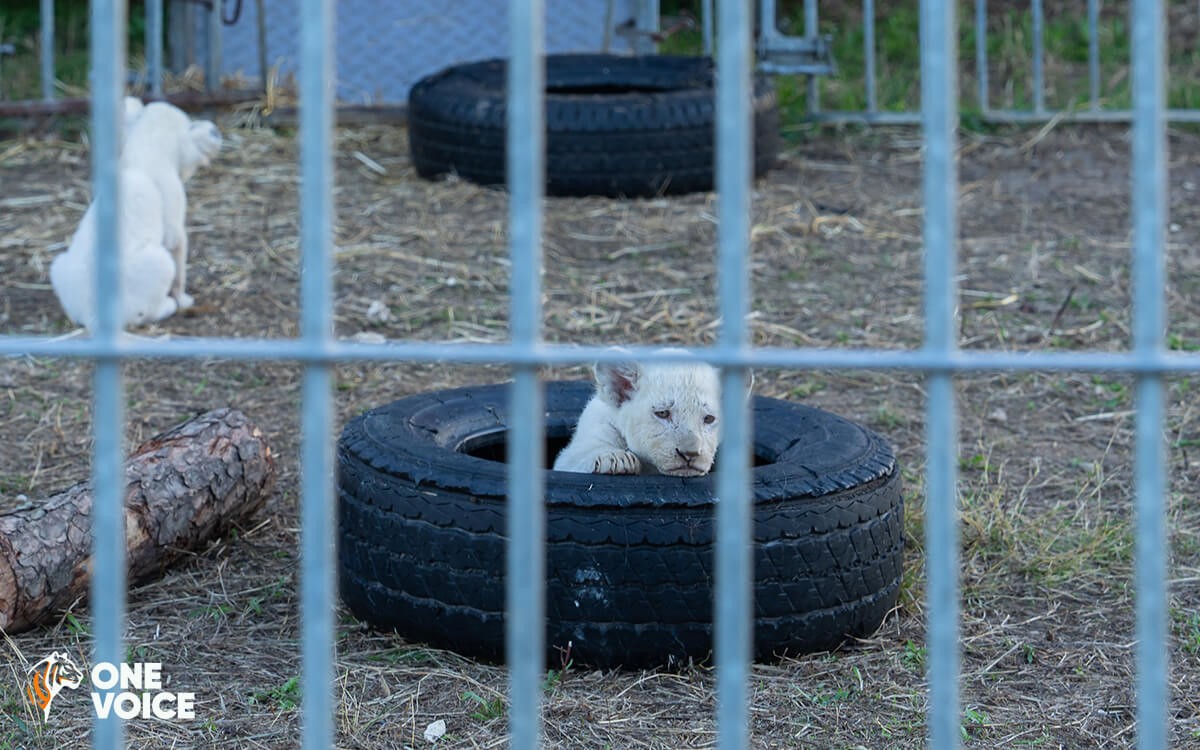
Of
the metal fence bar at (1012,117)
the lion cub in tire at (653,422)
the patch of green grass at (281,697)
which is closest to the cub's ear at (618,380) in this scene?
the lion cub in tire at (653,422)

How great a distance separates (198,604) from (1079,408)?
3364 millimetres

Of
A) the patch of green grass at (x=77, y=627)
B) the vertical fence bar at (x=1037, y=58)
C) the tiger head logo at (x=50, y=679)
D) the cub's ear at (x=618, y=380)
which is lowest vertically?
the tiger head logo at (x=50, y=679)

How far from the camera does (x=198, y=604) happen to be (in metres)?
4.31

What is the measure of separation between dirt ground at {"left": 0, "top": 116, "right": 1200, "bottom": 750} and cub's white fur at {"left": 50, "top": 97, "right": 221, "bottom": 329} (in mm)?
171

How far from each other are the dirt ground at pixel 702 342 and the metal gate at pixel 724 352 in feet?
5.31

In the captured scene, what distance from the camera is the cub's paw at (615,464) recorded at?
13.6 feet

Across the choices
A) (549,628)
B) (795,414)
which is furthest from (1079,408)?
(549,628)

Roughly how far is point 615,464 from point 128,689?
1.28 m

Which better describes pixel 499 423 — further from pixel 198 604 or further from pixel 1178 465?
pixel 1178 465

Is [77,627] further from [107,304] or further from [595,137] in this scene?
[595,137]

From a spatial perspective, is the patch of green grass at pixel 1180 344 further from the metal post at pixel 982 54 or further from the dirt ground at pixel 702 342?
the metal post at pixel 982 54

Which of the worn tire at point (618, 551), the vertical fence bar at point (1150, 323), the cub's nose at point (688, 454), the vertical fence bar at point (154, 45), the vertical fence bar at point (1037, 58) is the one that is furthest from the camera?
the vertical fence bar at point (1037, 58)

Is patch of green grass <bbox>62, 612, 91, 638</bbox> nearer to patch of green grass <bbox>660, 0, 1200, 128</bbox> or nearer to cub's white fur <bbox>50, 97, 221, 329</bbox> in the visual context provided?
cub's white fur <bbox>50, 97, 221, 329</bbox>


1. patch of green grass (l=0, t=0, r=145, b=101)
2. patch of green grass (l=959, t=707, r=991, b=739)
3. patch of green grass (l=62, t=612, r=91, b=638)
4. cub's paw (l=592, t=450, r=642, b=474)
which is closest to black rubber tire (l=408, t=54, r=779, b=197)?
patch of green grass (l=0, t=0, r=145, b=101)
